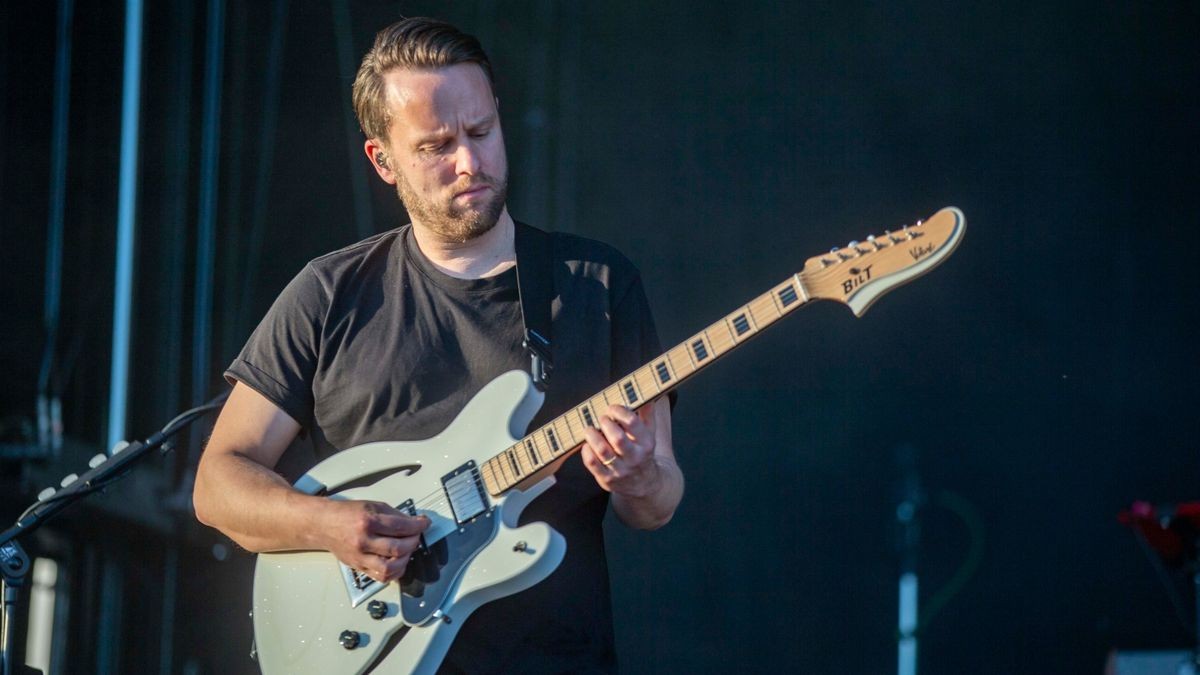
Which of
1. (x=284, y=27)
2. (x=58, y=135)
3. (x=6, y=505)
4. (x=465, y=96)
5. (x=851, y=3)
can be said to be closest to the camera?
(x=465, y=96)

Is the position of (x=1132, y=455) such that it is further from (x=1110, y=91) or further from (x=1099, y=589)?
(x=1110, y=91)

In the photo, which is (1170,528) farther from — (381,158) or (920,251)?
(381,158)

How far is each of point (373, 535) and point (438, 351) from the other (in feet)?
1.16

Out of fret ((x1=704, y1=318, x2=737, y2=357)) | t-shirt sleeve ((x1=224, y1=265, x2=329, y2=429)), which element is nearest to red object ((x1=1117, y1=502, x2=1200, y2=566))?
fret ((x1=704, y1=318, x2=737, y2=357))

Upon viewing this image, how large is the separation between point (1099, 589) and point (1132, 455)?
0.62 meters

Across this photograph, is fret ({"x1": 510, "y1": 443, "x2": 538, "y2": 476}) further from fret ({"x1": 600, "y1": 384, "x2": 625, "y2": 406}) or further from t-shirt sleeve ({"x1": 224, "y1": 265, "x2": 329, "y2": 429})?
t-shirt sleeve ({"x1": 224, "y1": 265, "x2": 329, "y2": 429})

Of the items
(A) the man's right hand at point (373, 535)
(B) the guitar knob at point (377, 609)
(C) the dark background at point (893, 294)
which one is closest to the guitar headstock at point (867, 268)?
(A) the man's right hand at point (373, 535)

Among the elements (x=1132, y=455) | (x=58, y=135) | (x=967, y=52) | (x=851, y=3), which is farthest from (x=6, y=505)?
(x=1132, y=455)

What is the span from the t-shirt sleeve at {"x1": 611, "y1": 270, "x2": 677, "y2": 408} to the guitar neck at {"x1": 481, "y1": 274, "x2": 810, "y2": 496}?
0.37 feet

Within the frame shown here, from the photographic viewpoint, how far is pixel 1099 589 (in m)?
5.49

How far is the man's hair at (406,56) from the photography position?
2.28m

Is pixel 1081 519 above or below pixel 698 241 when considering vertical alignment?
below

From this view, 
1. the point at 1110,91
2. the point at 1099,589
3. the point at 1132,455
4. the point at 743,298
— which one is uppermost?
the point at 1110,91

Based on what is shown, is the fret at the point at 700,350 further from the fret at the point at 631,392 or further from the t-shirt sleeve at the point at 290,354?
the t-shirt sleeve at the point at 290,354
